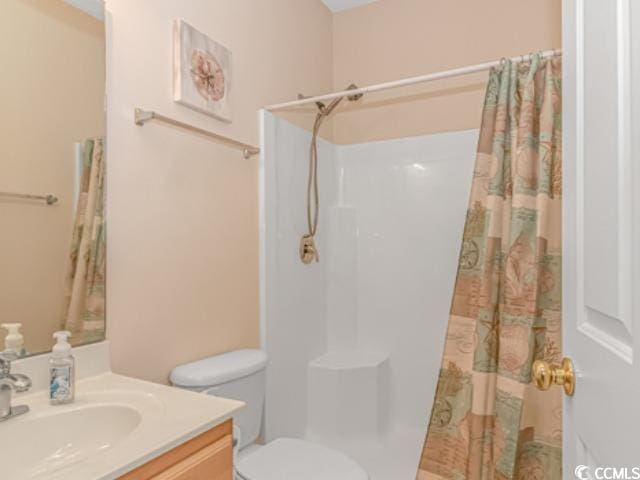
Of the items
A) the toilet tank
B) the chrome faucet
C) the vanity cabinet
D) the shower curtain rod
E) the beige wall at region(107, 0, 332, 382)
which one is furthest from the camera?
the shower curtain rod

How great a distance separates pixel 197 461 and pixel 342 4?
2594 mm

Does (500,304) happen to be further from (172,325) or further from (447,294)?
(172,325)

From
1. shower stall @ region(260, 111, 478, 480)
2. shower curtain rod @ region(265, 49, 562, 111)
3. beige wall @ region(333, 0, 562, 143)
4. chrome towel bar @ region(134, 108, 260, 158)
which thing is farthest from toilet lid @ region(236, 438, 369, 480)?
beige wall @ region(333, 0, 562, 143)

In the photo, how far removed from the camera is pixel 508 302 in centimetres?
145

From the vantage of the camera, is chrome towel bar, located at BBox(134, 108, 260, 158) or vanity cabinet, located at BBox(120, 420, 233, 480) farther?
chrome towel bar, located at BBox(134, 108, 260, 158)

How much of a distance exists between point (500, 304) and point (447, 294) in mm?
810

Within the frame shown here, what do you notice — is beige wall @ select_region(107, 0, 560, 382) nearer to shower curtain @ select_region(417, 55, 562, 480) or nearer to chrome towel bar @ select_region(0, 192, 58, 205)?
chrome towel bar @ select_region(0, 192, 58, 205)

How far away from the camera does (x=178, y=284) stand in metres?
1.46

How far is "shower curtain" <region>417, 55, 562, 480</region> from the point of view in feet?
4.67

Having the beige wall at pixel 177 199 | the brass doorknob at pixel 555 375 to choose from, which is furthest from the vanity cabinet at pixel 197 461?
the brass doorknob at pixel 555 375

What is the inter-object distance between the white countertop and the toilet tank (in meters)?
0.28

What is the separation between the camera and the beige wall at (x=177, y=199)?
1.27 m

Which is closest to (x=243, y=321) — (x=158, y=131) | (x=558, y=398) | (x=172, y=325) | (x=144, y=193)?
(x=172, y=325)

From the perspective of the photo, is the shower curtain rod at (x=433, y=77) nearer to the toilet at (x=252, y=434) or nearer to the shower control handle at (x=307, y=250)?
the shower control handle at (x=307, y=250)
